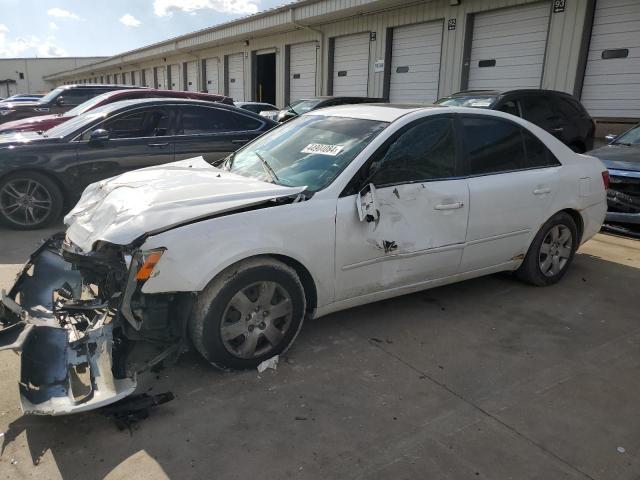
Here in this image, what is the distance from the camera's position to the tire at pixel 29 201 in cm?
607

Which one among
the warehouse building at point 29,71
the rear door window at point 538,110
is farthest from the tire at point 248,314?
the warehouse building at point 29,71

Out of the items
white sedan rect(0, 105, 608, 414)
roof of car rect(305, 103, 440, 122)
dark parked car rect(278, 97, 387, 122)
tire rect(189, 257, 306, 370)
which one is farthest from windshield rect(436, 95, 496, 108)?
tire rect(189, 257, 306, 370)

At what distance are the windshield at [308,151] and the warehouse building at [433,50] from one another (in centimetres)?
893

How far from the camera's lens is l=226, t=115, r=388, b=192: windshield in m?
3.45

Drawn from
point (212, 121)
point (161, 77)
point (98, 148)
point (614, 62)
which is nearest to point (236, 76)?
point (161, 77)

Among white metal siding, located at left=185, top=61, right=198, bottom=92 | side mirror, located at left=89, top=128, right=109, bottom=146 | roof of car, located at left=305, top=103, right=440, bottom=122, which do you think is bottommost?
side mirror, located at left=89, top=128, right=109, bottom=146

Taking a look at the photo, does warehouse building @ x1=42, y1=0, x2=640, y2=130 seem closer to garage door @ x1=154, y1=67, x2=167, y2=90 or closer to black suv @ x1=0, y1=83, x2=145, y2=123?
black suv @ x1=0, y1=83, x2=145, y2=123

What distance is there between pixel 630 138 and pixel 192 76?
2521 cm

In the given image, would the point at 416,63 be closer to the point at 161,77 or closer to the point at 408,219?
the point at 408,219

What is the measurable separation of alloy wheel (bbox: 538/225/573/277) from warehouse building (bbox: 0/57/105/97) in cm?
7041

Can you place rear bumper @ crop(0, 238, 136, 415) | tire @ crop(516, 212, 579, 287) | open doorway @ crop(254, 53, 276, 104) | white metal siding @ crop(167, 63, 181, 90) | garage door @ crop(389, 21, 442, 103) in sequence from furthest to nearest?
white metal siding @ crop(167, 63, 181, 90)
open doorway @ crop(254, 53, 276, 104)
garage door @ crop(389, 21, 442, 103)
tire @ crop(516, 212, 579, 287)
rear bumper @ crop(0, 238, 136, 415)

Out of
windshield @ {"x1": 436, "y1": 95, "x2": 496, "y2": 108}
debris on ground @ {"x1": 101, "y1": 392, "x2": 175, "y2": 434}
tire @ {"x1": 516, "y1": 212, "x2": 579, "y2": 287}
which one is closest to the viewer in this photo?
debris on ground @ {"x1": 101, "y1": 392, "x2": 175, "y2": 434}

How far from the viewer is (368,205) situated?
3.32 meters

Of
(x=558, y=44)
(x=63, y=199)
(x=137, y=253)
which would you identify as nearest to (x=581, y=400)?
(x=137, y=253)
